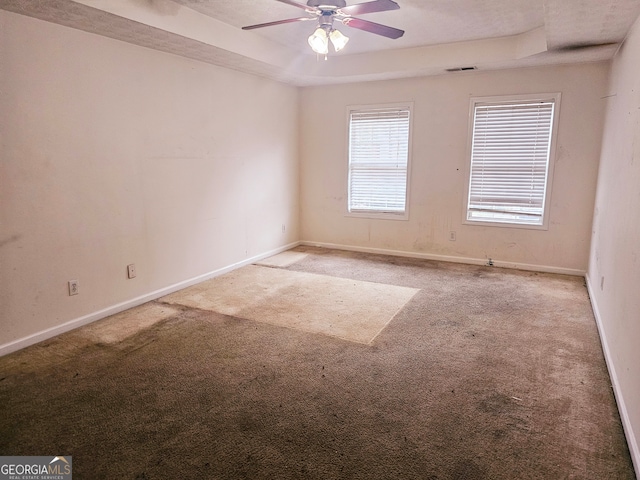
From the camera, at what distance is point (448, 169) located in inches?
206

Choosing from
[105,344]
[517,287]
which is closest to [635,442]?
[517,287]

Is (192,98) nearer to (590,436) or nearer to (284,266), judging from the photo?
(284,266)

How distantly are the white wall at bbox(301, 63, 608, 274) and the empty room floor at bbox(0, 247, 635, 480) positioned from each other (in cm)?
120

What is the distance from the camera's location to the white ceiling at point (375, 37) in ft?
9.35

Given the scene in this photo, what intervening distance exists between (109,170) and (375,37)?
9.83ft

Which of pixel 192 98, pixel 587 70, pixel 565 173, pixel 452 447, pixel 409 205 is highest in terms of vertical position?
pixel 587 70

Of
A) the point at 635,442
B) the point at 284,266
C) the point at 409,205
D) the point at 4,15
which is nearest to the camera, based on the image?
the point at 635,442

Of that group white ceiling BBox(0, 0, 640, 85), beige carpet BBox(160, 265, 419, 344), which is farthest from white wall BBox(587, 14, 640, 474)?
beige carpet BBox(160, 265, 419, 344)

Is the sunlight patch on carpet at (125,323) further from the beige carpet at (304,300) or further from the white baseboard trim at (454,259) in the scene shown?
the white baseboard trim at (454,259)

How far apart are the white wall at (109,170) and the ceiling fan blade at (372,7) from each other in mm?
1983

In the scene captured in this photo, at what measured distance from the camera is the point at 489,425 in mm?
2053

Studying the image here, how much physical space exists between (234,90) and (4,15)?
2.35m

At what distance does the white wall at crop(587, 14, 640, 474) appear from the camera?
2.03 metres

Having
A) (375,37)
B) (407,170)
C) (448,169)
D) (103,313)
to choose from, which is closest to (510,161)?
(448,169)
